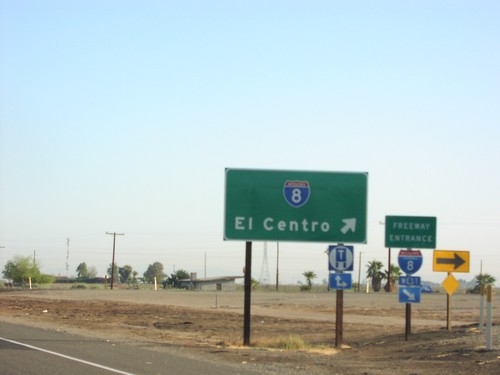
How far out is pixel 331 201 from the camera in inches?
954

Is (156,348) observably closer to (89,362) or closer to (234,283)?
(89,362)

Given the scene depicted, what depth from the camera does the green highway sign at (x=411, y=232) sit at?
84.4 feet

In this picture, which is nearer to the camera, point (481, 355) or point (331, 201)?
point (481, 355)

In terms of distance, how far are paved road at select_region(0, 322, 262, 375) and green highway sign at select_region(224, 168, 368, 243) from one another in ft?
15.5

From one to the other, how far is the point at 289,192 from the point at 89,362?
8832mm

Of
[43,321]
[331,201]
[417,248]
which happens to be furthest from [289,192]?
[43,321]

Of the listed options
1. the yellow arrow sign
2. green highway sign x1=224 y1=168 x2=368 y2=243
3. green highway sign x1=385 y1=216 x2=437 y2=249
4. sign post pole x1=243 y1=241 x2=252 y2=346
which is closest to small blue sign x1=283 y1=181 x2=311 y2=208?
green highway sign x1=224 y1=168 x2=368 y2=243

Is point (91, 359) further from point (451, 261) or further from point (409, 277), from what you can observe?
point (451, 261)

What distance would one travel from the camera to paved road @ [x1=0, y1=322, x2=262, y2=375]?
1603 cm

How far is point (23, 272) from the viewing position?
127438 millimetres

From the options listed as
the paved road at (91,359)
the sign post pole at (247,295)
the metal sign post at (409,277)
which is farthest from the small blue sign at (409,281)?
the paved road at (91,359)

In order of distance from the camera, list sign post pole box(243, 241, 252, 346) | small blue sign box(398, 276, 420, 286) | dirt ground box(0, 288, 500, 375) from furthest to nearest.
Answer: small blue sign box(398, 276, 420, 286), sign post pole box(243, 241, 252, 346), dirt ground box(0, 288, 500, 375)

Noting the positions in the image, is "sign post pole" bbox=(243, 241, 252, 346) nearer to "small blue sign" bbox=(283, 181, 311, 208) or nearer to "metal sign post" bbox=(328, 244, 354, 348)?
"small blue sign" bbox=(283, 181, 311, 208)

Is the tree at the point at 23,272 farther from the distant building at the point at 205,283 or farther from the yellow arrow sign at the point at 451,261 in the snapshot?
the yellow arrow sign at the point at 451,261
